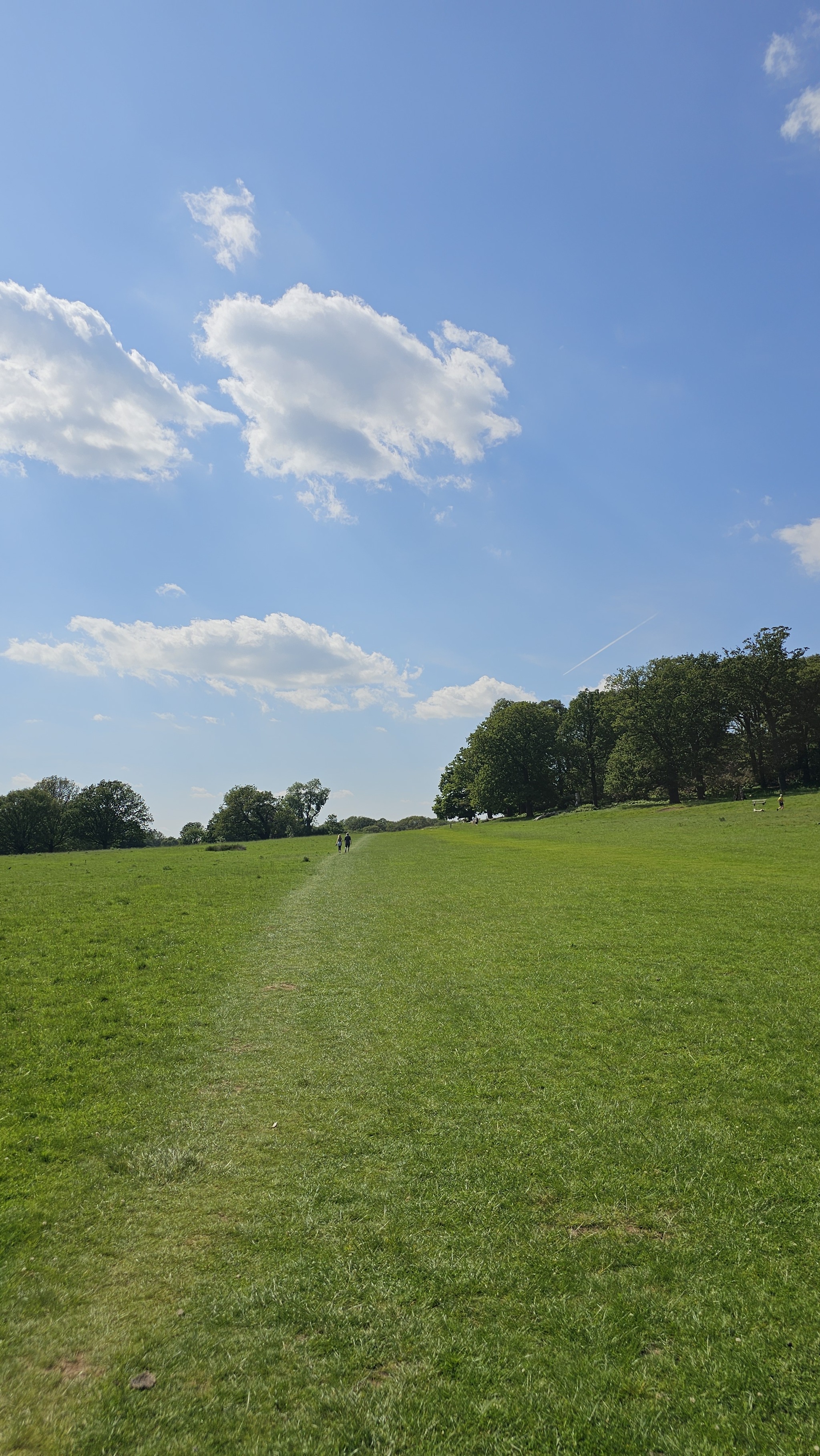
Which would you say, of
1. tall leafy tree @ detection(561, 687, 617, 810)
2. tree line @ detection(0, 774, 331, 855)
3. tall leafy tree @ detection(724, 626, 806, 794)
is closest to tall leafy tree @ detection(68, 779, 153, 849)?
tree line @ detection(0, 774, 331, 855)

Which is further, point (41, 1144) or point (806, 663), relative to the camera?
point (806, 663)

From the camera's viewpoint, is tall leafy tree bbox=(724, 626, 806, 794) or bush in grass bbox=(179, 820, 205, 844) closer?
tall leafy tree bbox=(724, 626, 806, 794)

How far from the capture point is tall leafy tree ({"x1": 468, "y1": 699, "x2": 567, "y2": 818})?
338 feet

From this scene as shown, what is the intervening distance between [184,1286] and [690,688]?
89772 millimetres

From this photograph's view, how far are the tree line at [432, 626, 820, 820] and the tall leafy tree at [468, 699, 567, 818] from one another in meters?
0.17

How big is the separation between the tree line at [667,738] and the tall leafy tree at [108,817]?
5940cm

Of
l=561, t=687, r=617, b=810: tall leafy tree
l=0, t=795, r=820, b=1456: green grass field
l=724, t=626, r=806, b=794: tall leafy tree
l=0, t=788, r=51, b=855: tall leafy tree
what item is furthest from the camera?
l=561, t=687, r=617, b=810: tall leafy tree

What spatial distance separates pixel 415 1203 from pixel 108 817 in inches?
4344

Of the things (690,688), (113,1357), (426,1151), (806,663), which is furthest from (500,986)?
(806,663)

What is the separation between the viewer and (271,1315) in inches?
204

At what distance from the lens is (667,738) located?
81625 mm

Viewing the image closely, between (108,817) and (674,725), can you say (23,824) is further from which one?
(674,725)

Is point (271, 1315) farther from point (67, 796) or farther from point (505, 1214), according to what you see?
point (67, 796)

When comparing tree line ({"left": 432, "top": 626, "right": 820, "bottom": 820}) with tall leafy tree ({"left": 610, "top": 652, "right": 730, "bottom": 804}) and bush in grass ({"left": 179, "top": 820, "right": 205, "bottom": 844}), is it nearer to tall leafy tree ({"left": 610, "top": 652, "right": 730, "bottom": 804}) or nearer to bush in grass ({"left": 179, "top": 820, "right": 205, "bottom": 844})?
tall leafy tree ({"left": 610, "top": 652, "right": 730, "bottom": 804})
